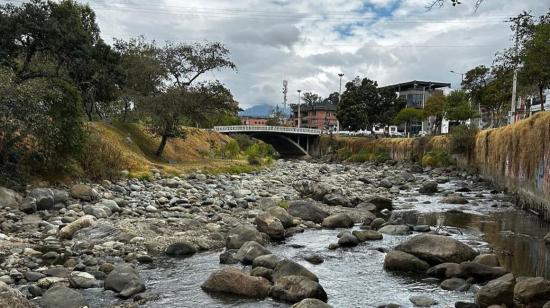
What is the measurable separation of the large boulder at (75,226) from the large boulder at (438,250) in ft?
29.4

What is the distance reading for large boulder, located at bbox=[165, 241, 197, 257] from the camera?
42.4 feet

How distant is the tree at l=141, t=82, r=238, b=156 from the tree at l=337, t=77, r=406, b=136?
1802 inches

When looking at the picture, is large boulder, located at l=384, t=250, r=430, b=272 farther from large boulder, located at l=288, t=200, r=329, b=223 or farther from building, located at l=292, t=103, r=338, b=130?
building, located at l=292, t=103, r=338, b=130

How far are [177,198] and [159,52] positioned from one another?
90.0ft

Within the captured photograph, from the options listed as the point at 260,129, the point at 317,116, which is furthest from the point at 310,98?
the point at 260,129

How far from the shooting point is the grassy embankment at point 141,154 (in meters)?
22.2

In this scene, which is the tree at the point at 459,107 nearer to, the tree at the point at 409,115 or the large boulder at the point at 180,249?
the tree at the point at 409,115

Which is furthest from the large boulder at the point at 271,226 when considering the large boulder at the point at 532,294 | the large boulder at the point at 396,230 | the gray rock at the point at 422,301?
the large boulder at the point at 532,294

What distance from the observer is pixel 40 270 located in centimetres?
1045

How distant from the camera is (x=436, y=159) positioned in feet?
166

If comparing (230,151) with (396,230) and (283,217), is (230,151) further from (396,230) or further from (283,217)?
(396,230)

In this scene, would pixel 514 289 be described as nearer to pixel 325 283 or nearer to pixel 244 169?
pixel 325 283

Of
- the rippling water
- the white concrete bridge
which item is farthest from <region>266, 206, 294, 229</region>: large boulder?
the white concrete bridge

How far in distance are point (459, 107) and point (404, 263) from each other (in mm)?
56171
